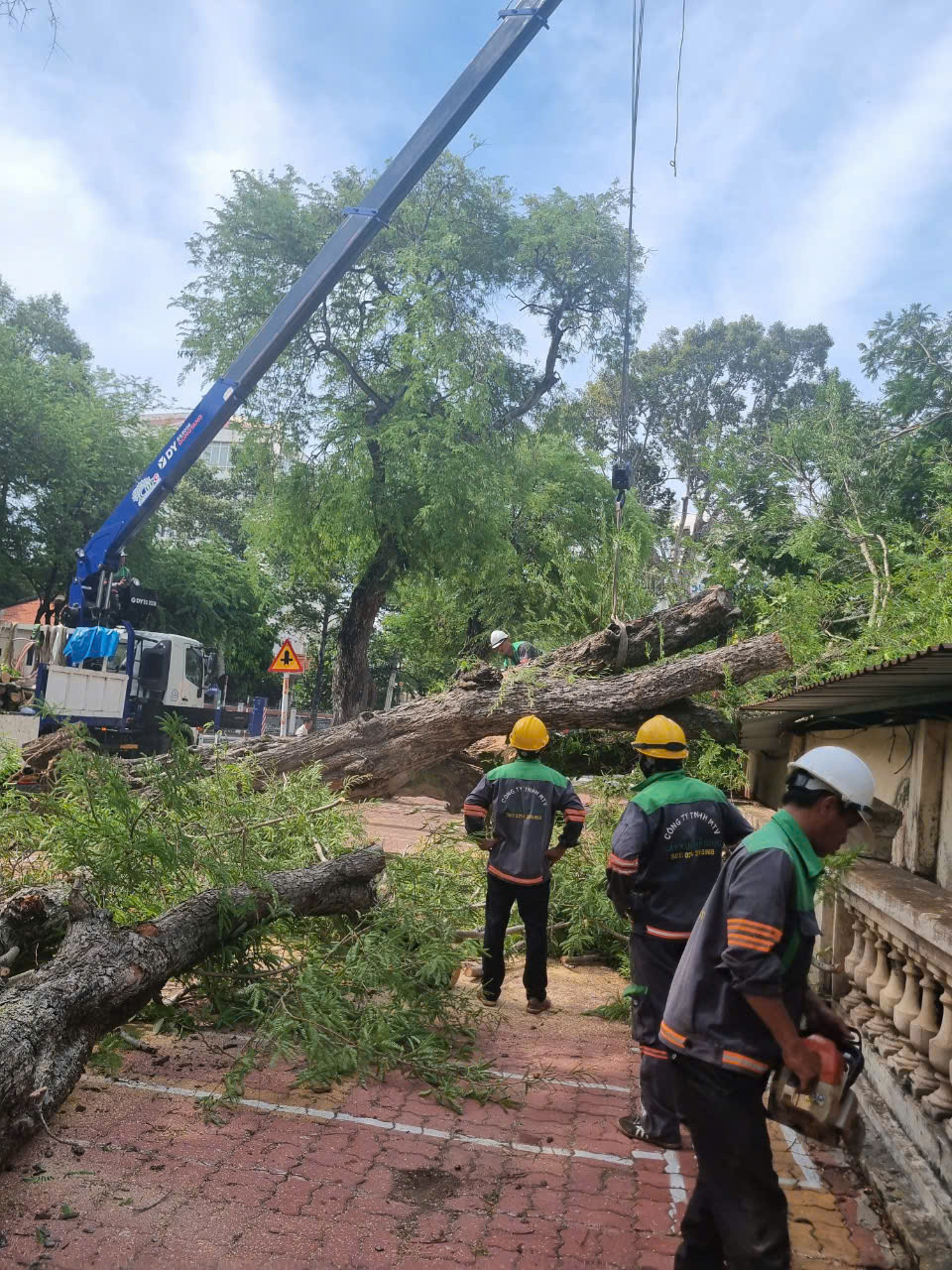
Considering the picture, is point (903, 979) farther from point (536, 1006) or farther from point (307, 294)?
point (307, 294)

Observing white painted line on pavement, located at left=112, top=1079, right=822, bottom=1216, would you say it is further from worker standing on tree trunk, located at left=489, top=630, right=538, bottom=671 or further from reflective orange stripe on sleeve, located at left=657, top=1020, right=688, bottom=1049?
worker standing on tree trunk, located at left=489, top=630, right=538, bottom=671

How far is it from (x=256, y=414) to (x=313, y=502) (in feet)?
7.60

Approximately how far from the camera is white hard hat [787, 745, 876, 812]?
269 centimetres

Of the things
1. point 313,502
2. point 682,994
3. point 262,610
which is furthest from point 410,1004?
point 262,610

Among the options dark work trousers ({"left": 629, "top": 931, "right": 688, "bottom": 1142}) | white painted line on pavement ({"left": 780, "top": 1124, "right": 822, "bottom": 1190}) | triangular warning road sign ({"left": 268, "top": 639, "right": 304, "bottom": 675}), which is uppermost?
triangular warning road sign ({"left": 268, "top": 639, "right": 304, "bottom": 675})

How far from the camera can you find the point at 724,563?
547 inches

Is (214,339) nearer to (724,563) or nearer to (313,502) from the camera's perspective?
(313,502)

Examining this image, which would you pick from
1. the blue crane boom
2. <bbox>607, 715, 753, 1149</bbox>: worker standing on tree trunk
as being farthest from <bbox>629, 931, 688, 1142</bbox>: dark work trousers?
the blue crane boom

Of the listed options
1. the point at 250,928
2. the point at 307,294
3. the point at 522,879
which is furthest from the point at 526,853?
the point at 307,294

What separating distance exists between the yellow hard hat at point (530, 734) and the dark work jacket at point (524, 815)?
0.13 metres

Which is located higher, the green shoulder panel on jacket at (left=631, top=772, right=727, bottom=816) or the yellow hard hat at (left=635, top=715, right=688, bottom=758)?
the yellow hard hat at (left=635, top=715, right=688, bottom=758)

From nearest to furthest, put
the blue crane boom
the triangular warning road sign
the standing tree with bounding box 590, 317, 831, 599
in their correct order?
the blue crane boom
the triangular warning road sign
the standing tree with bounding box 590, 317, 831, 599

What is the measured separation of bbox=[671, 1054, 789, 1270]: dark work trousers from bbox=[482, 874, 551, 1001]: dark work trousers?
3.59m

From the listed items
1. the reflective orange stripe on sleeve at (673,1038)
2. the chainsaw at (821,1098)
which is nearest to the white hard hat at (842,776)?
the chainsaw at (821,1098)
